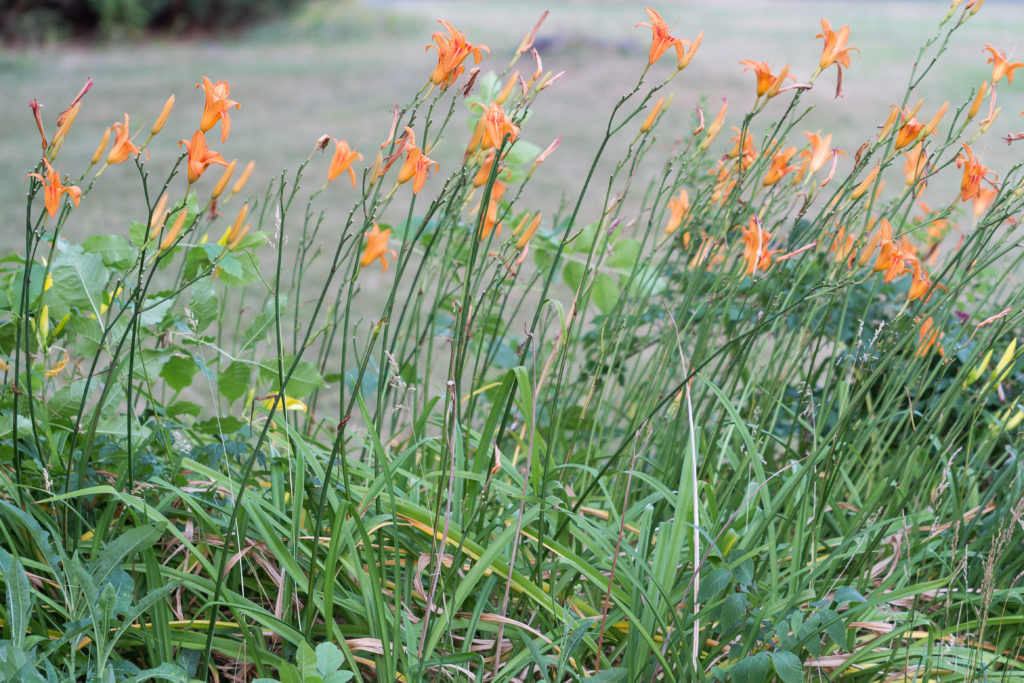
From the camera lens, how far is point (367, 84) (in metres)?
8.23

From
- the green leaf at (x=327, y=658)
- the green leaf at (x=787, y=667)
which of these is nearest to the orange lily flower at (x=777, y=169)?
the green leaf at (x=787, y=667)

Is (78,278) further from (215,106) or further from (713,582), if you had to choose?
(713,582)

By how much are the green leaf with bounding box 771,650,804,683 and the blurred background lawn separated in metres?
3.51

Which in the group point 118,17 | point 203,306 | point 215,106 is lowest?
point 203,306

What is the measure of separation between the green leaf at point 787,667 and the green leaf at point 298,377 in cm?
73

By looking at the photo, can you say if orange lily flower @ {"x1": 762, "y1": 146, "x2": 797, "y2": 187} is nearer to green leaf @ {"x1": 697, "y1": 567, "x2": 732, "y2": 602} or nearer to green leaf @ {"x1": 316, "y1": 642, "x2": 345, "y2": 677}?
green leaf @ {"x1": 697, "y1": 567, "x2": 732, "y2": 602}

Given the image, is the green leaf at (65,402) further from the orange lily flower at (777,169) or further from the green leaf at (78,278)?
the orange lily flower at (777,169)

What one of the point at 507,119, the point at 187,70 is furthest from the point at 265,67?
the point at 507,119

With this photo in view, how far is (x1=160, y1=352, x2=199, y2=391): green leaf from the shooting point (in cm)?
137

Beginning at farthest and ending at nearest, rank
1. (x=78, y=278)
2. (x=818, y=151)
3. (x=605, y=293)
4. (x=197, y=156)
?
(x=605, y=293), (x=818, y=151), (x=78, y=278), (x=197, y=156)

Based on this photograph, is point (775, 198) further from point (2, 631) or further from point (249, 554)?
point (2, 631)

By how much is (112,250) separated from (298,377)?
0.37 meters

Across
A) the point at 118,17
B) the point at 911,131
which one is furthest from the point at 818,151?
the point at 118,17

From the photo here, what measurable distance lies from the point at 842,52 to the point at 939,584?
75 centimetres
